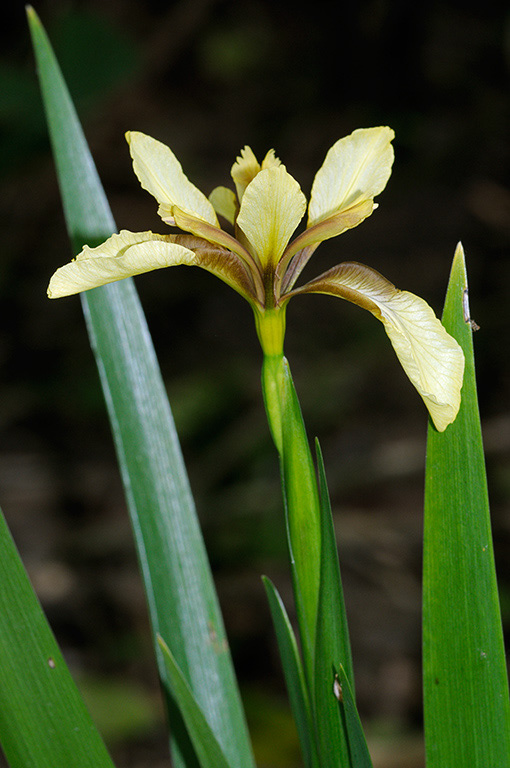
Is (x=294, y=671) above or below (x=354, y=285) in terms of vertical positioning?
below

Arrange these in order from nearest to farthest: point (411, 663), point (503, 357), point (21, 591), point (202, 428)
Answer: point (21, 591) → point (411, 663) → point (202, 428) → point (503, 357)

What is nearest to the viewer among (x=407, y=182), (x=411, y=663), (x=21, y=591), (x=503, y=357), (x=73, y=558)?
(x=21, y=591)

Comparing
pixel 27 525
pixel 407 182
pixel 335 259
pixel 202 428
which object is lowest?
pixel 27 525


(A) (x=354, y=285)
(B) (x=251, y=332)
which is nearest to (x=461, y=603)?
(A) (x=354, y=285)

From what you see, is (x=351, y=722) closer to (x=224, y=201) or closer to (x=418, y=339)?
(x=418, y=339)

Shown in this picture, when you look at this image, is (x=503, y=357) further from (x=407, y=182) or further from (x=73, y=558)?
(x=73, y=558)

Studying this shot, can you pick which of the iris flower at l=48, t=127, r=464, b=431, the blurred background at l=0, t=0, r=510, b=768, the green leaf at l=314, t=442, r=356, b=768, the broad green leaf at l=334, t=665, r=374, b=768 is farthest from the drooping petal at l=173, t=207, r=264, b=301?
the blurred background at l=0, t=0, r=510, b=768

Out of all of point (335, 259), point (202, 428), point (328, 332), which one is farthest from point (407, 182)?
point (202, 428)

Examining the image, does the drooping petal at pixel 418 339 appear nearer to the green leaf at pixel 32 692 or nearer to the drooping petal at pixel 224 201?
the drooping petal at pixel 224 201
